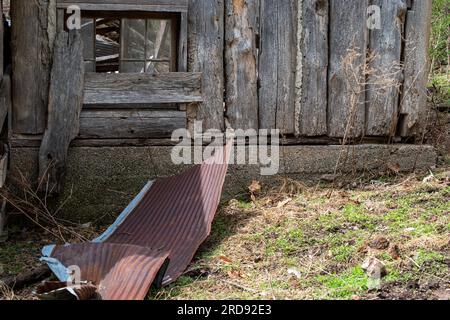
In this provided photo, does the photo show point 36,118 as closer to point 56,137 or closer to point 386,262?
point 56,137

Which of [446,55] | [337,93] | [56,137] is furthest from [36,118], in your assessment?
[446,55]

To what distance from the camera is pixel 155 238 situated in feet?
Answer: 15.5

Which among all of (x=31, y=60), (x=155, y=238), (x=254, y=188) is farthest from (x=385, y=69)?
(x=31, y=60)

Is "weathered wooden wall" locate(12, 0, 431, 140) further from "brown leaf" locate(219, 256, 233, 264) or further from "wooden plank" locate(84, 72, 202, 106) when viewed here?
"brown leaf" locate(219, 256, 233, 264)

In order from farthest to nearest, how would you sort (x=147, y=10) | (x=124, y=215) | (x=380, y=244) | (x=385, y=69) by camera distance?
(x=385, y=69)
(x=147, y=10)
(x=124, y=215)
(x=380, y=244)

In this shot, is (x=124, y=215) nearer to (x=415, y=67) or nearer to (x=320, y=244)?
(x=320, y=244)

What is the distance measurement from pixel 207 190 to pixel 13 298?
1727 millimetres

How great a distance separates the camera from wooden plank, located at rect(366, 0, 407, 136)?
580cm

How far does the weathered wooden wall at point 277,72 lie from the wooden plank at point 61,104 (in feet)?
0.29

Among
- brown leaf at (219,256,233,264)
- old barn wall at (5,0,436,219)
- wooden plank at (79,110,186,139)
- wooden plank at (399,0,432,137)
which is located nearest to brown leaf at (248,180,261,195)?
old barn wall at (5,0,436,219)

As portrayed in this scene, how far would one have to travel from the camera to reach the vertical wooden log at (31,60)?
17.4 ft

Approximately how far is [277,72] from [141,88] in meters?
1.16

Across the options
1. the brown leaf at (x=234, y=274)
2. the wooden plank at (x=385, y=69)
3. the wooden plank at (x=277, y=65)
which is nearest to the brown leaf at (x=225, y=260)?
the brown leaf at (x=234, y=274)

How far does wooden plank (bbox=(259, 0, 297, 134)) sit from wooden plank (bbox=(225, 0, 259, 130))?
0.23 ft
